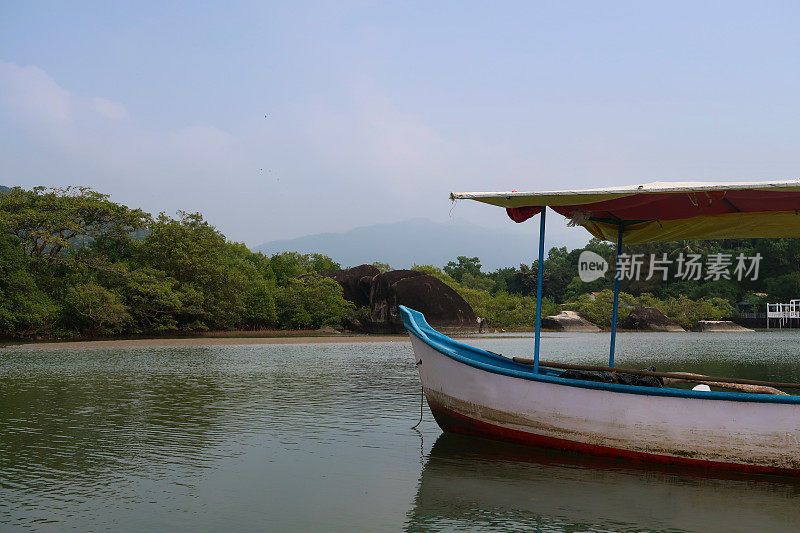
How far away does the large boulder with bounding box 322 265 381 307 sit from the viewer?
47000 mm

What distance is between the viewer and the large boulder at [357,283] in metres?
47.0

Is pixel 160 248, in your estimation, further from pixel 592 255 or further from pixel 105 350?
pixel 592 255

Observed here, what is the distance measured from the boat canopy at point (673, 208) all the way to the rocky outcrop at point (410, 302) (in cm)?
3380

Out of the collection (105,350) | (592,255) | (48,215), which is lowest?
(105,350)

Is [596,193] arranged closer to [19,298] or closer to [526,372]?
[526,372]

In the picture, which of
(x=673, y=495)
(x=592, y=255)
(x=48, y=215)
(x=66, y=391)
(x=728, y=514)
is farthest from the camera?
(x=48, y=215)

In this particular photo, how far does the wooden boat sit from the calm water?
0.97ft

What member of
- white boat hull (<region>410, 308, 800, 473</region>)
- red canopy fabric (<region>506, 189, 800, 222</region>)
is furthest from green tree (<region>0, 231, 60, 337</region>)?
red canopy fabric (<region>506, 189, 800, 222</region>)

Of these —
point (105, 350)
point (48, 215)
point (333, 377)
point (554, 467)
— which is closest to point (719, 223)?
point (554, 467)

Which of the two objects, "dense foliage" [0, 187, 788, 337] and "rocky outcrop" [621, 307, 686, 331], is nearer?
"dense foliage" [0, 187, 788, 337]

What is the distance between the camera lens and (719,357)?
27422mm

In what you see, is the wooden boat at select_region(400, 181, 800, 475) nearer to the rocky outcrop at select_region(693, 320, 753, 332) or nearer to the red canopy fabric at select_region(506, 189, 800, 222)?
the red canopy fabric at select_region(506, 189, 800, 222)

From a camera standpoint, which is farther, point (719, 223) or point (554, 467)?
point (719, 223)

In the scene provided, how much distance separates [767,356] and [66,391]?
2631cm
